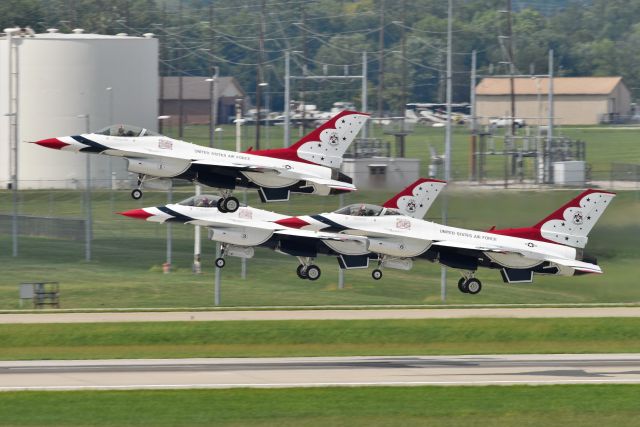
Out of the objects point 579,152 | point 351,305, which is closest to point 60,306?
point 351,305

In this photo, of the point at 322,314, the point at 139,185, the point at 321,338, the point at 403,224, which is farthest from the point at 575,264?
the point at 139,185

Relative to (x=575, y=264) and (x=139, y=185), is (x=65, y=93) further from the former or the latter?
Result: (x=575, y=264)

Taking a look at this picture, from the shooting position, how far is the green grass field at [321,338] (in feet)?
244

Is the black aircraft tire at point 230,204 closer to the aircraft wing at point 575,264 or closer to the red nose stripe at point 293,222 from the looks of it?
the red nose stripe at point 293,222

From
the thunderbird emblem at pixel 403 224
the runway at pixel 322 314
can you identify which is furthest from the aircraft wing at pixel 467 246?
the runway at pixel 322 314

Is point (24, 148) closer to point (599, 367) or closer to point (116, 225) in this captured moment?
point (116, 225)

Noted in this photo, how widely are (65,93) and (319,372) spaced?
71099 mm

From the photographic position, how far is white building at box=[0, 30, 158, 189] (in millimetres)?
128625

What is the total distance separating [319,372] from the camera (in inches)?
2571

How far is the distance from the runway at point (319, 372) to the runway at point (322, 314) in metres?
10.5

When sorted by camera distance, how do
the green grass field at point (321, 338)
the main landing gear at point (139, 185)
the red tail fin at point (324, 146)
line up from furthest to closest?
1. the green grass field at point (321, 338)
2. the red tail fin at point (324, 146)
3. the main landing gear at point (139, 185)

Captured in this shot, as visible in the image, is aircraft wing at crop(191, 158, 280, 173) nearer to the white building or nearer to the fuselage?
the fuselage

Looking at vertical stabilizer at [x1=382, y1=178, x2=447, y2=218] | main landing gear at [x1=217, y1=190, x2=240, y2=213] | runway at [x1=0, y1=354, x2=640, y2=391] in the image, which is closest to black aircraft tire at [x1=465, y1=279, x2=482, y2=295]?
runway at [x1=0, y1=354, x2=640, y2=391]

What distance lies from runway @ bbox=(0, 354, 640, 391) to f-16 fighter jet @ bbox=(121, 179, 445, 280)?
9.64 metres
